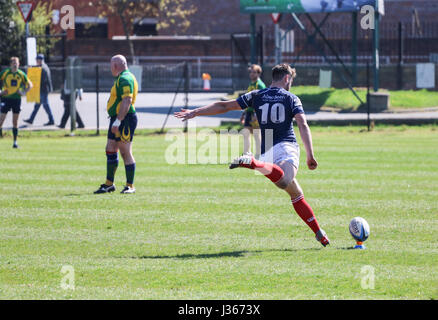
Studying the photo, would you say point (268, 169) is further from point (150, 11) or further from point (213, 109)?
point (150, 11)

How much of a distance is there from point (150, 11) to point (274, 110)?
4415cm

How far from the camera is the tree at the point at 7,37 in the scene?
40031 mm

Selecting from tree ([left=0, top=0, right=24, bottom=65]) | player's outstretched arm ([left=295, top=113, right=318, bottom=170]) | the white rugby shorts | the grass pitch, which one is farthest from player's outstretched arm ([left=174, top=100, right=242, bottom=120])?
tree ([left=0, top=0, right=24, bottom=65])

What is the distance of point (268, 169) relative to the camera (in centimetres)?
877

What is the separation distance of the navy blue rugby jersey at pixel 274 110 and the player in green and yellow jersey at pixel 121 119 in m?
4.28

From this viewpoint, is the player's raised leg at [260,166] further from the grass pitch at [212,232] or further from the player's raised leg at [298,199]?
the grass pitch at [212,232]

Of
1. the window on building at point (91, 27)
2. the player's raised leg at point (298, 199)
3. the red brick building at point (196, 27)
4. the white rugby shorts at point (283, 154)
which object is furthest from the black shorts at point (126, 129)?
the window on building at point (91, 27)

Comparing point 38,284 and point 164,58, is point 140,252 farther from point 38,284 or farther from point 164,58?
point 164,58

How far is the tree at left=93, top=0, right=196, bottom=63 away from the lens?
5012 centimetres

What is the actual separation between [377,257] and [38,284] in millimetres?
3627

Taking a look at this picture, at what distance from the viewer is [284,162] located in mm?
9281

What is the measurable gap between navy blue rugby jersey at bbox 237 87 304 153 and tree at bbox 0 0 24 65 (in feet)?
106

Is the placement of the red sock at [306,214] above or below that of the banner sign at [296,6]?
below

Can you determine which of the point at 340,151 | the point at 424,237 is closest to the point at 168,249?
the point at 424,237
